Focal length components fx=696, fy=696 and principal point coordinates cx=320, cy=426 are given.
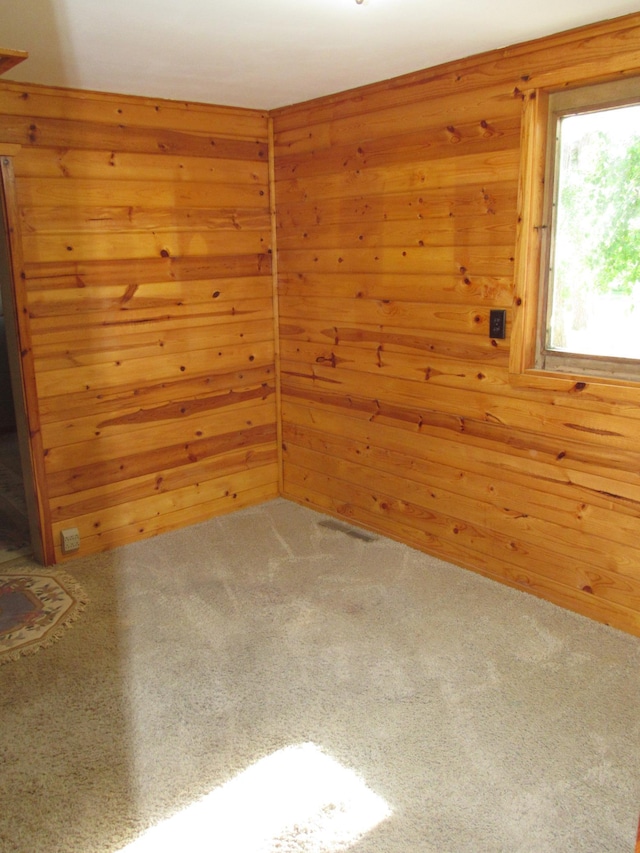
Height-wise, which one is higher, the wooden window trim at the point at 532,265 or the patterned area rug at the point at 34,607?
Result: the wooden window trim at the point at 532,265

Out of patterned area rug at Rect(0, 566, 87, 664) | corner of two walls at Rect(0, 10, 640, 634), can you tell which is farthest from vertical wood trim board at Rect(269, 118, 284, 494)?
patterned area rug at Rect(0, 566, 87, 664)

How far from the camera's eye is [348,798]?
191 cm

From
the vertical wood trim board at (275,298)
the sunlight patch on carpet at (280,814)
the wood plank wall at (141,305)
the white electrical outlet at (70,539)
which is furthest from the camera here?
the vertical wood trim board at (275,298)

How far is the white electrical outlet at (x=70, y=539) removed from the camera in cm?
331

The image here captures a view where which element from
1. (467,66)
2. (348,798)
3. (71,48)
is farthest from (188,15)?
(348,798)

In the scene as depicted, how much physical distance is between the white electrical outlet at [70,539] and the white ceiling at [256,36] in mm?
1982

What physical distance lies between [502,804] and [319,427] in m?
2.27

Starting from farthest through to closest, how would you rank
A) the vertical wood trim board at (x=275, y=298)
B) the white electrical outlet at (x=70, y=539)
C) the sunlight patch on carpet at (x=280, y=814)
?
the vertical wood trim board at (x=275, y=298) → the white electrical outlet at (x=70, y=539) → the sunlight patch on carpet at (x=280, y=814)

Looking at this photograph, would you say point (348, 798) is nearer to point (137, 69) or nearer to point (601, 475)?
point (601, 475)

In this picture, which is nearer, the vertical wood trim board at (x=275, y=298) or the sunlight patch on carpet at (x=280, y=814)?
the sunlight patch on carpet at (x=280, y=814)

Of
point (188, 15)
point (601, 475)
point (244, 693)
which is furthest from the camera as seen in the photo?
point (601, 475)

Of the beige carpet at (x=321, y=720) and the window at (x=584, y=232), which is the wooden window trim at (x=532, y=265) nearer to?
the window at (x=584, y=232)

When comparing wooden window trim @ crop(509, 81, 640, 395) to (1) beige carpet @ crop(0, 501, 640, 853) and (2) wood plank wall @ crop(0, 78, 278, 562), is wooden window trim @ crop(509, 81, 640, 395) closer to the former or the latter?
(1) beige carpet @ crop(0, 501, 640, 853)

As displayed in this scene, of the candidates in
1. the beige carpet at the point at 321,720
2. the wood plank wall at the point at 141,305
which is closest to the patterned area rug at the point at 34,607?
the beige carpet at the point at 321,720
